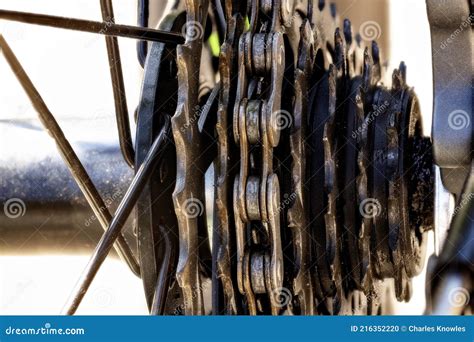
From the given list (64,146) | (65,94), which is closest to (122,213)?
(64,146)

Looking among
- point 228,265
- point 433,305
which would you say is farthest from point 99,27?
point 433,305

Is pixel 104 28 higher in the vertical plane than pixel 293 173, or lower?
higher

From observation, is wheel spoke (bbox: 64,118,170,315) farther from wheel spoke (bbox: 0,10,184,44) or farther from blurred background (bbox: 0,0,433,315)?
blurred background (bbox: 0,0,433,315)

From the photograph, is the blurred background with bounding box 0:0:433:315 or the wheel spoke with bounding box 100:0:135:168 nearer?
the wheel spoke with bounding box 100:0:135:168

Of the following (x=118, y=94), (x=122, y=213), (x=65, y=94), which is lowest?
(x=122, y=213)

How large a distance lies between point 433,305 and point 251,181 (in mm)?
156

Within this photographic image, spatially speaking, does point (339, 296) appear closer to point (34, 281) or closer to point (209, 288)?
point (209, 288)

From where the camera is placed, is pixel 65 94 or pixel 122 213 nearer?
pixel 122 213

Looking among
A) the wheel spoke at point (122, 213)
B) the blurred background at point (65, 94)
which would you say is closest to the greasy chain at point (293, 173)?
the wheel spoke at point (122, 213)

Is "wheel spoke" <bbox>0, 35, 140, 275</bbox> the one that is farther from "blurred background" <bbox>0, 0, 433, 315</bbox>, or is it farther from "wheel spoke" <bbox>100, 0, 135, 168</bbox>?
"blurred background" <bbox>0, 0, 433, 315</bbox>

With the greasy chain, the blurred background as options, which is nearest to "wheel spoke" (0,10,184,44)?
the greasy chain

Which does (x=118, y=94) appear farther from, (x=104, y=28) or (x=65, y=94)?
(x=65, y=94)

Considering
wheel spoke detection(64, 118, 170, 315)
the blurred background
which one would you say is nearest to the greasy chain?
wheel spoke detection(64, 118, 170, 315)

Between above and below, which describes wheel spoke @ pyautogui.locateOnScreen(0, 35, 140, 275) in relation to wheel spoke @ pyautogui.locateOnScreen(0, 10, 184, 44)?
below
